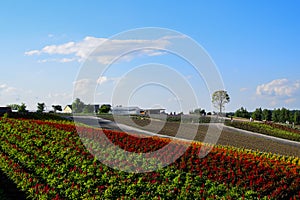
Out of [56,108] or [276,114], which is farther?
[276,114]

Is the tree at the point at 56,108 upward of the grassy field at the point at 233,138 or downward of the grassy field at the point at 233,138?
upward

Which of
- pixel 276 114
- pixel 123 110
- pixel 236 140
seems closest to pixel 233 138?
pixel 236 140

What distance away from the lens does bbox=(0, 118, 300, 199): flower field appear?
6102mm

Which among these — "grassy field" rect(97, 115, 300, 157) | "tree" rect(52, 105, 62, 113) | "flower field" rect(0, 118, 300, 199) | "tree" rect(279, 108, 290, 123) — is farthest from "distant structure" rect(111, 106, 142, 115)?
"tree" rect(279, 108, 290, 123)

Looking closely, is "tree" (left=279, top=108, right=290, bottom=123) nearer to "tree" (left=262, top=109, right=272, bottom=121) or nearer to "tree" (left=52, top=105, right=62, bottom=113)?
"tree" (left=262, top=109, right=272, bottom=121)

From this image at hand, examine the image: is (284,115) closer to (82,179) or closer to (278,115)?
(278,115)

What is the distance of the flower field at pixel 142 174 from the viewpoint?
20.0 ft

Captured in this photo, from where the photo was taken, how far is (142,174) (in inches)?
272

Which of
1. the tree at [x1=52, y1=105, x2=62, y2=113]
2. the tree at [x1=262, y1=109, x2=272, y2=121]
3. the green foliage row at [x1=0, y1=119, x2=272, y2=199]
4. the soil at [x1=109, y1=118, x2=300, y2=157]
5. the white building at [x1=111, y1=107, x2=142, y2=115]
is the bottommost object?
the green foliage row at [x1=0, y1=119, x2=272, y2=199]

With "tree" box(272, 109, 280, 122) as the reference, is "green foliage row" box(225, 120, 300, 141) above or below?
below

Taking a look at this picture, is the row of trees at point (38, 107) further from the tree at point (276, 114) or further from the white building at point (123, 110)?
the tree at point (276, 114)

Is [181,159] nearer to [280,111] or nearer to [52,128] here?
[52,128]

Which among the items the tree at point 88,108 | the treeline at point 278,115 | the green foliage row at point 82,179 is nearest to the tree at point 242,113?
the treeline at point 278,115

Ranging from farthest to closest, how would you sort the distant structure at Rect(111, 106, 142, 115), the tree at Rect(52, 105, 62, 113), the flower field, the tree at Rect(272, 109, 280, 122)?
the tree at Rect(272, 109, 280, 122), the tree at Rect(52, 105, 62, 113), the distant structure at Rect(111, 106, 142, 115), the flower field
